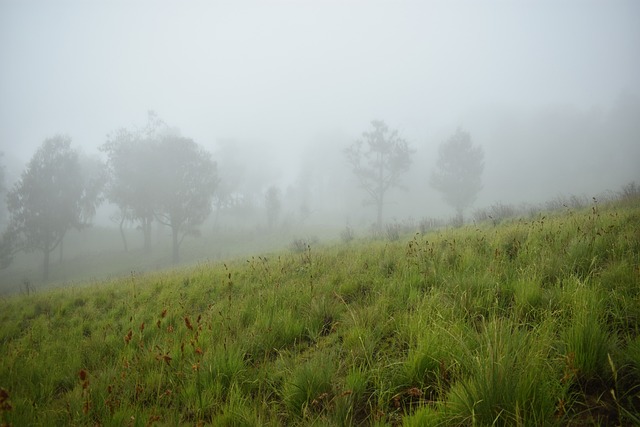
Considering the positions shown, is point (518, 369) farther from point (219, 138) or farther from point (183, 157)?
point (219, 138)

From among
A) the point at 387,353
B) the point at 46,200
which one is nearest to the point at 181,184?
the point at 46,200

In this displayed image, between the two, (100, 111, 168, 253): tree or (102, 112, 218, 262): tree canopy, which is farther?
(100, 111, 168, 253): tree

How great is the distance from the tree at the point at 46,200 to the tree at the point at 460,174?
37.1 metres

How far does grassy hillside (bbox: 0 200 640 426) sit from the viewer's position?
1.79 meters

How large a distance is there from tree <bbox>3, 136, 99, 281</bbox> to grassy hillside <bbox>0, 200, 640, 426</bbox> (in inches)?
1121

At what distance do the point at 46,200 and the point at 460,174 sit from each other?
133ft

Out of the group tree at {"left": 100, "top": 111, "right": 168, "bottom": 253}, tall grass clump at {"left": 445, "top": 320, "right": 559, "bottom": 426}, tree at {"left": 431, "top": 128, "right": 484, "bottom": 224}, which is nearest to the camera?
tall grass clump at {"left": 445, "top": 320, "right": 559, "bottom": 426}

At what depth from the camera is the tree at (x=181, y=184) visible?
2548cm

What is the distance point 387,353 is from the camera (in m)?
2.58

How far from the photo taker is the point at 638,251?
3.49 m

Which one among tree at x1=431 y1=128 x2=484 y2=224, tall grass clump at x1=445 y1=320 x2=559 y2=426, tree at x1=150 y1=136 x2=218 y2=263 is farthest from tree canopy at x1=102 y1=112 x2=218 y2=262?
tall grass clump at x1=445 y1=320 x2=559 y2=426

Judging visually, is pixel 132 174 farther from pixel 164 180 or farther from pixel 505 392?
pixel 505 392

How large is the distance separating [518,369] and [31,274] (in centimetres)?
3855

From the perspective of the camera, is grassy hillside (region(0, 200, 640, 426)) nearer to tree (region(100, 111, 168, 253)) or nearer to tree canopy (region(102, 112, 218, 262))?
tree canopy (region(102, 112, 218, 262))
